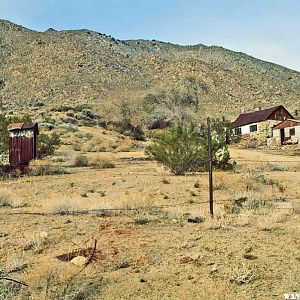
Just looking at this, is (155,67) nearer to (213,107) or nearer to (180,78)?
(180,78)

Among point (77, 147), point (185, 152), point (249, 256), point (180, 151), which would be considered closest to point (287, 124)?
point (77, 147)

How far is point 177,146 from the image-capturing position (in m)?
23.4

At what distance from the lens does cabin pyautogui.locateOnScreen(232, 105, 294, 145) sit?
51838 mm

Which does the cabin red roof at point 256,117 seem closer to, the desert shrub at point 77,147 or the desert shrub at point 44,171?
the desert shrub at point 77,147

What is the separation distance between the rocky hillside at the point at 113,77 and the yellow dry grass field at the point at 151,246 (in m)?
49.9

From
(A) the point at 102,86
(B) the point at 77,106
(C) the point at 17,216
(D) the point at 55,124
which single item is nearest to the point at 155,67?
(A) the point at 102,86

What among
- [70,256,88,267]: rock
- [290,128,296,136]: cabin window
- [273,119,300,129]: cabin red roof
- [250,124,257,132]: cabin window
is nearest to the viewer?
[70,256,88,267]: rock

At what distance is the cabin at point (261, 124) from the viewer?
51.8m

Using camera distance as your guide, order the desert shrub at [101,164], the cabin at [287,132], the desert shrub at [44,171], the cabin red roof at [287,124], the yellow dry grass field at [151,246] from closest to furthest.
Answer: the yellow dry grass field at [151,246], the desert shrub at [44,171], the desert shrub at [101,164], the cabin red roof at [287,124], the cabin at [287,132]

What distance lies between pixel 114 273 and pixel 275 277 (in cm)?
263

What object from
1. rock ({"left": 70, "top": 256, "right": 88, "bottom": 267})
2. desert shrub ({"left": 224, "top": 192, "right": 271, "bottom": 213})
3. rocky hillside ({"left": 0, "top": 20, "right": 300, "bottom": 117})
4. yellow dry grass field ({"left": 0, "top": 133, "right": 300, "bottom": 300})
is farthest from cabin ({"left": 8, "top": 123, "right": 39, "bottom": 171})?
rocky hillside ({"left": 0, "top": 20, "right": 300, "bottom": 117})

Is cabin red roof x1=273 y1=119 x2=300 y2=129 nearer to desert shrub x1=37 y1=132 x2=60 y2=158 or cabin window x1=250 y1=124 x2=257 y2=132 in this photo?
cabin window x1=250 y1=124 x2=257 y2=132

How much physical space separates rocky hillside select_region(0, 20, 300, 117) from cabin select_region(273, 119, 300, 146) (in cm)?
2136

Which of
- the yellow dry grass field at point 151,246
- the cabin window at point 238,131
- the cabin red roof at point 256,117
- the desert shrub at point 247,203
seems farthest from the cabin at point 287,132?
the desert shrub at point 247,203
